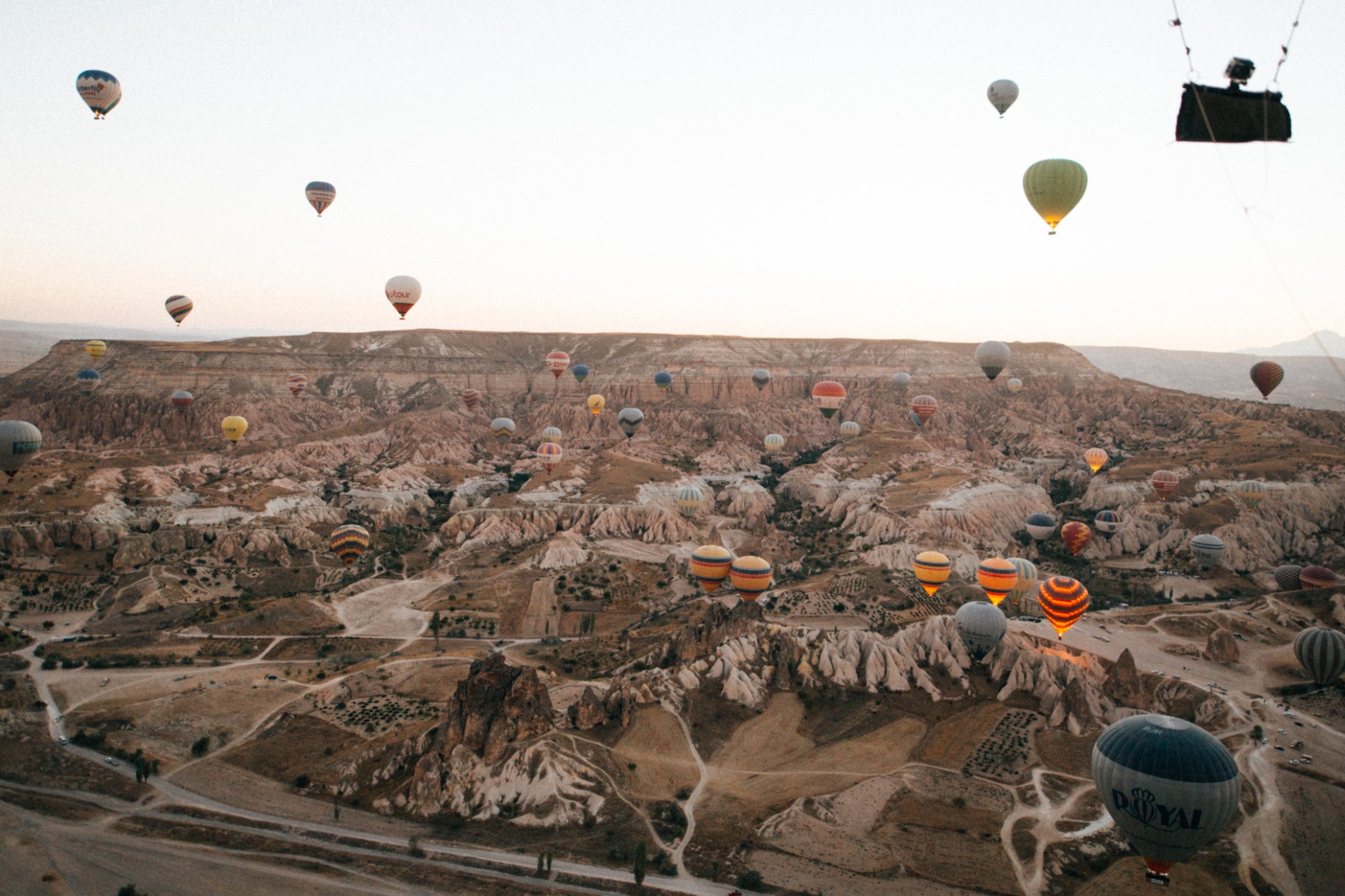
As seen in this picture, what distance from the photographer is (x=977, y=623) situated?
39.8 metres

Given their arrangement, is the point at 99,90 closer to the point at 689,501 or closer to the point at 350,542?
the point at 350,542

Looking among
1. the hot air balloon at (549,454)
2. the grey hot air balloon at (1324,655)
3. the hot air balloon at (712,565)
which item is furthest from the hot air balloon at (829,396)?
the grey hot air balloon at (1324,655)

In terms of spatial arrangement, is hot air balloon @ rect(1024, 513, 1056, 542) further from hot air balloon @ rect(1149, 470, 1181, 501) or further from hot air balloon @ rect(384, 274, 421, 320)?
hot air balloon @ rect(384, 274, 421, 320)

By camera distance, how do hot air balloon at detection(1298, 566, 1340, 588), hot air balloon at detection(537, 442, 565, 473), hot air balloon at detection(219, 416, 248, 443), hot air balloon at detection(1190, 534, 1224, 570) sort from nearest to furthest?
1. hot air balloon at detection(1298, 566, 1340, 588)
2. hot air balloon at detection(1190, 534, 1224, 570)
3. hot air balloon at detection(219, 416, 248, 443)
4. hot air balloon at detection(537, 442, 565, 473)

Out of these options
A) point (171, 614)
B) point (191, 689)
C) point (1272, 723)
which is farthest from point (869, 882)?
point (171, 614)

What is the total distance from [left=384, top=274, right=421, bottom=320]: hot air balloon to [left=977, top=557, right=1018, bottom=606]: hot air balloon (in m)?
48.1

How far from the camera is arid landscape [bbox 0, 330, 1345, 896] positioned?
27.6m

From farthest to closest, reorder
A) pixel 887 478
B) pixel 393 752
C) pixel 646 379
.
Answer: pixel 646 379
pixel 887 478
pixel 393 752

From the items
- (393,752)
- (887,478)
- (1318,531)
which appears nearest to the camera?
(393,752)

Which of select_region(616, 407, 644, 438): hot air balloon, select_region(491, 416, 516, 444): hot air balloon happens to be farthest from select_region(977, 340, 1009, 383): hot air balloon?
select_region(491, 416, 516, 444): hot air balloon

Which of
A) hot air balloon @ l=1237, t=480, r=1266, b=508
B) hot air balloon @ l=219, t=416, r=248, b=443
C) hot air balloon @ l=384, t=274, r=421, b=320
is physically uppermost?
hot air balloon @ l=384, t=274, r=421, b=320

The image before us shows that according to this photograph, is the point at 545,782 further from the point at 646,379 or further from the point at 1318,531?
the point at 646,379

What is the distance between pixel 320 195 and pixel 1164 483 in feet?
250

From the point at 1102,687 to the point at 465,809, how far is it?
29.9m
